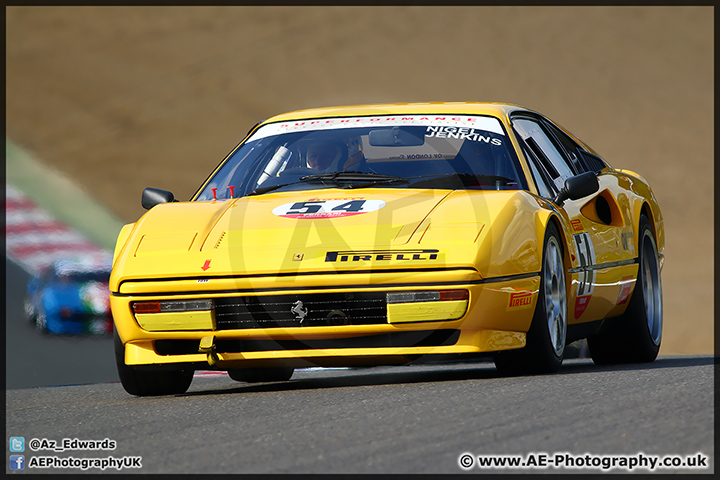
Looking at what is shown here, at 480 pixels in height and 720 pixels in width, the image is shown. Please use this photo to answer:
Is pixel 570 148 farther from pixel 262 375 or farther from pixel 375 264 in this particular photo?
pixel 375 264

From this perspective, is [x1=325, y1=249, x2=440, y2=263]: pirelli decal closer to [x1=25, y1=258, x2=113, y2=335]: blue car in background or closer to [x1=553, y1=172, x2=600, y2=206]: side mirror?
[x1=553, y1=172, x2=600, y2=206]: side mirror

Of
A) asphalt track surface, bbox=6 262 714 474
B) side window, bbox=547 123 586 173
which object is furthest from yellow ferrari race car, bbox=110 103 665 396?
side window, bbox=547 123 586 173

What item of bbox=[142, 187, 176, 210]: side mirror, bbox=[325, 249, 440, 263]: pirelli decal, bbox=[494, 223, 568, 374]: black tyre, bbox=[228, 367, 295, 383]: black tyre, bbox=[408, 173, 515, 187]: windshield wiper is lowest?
bbox=[228, 367, 295, 383]: black tyre

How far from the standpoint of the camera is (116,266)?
513 cm

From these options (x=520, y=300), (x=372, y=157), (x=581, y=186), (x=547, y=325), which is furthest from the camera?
(x=372, y=157)

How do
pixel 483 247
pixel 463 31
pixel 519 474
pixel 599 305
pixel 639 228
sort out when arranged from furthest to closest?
1. pixel 463 31
2. pixel 639 228
3. pixel 599 305
4. pixel 483 247
5. pixel 519 474

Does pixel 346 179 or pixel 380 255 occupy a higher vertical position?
pixel 346 179

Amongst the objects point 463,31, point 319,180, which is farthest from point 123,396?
point 463,31

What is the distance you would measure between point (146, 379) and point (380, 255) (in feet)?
4.59

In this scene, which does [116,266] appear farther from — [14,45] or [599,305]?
[14,45]

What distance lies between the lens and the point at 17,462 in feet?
11.6

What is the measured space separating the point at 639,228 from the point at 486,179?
1517mm

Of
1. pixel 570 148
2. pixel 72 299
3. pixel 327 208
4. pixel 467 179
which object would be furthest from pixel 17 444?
pixel 72 299

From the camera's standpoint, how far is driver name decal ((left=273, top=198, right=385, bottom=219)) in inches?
200
